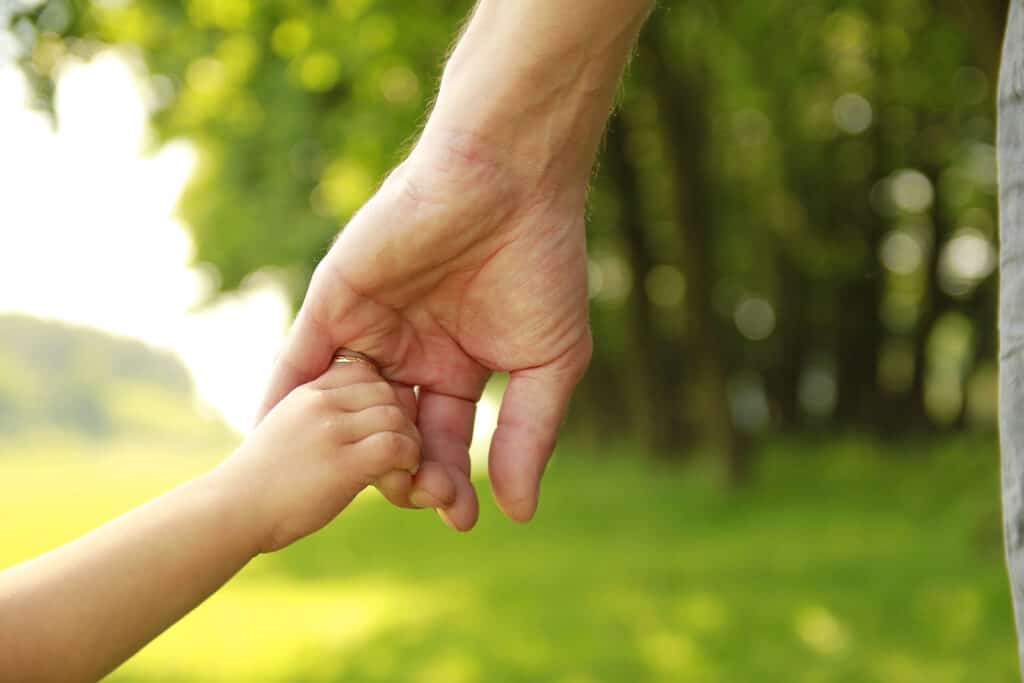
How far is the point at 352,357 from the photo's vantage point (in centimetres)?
221

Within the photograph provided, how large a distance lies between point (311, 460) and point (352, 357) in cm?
27

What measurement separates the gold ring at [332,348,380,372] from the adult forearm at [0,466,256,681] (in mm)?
363

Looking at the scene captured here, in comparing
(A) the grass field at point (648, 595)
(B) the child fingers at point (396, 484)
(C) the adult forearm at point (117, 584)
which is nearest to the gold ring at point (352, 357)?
(B) the child fingers at point (396, 484)

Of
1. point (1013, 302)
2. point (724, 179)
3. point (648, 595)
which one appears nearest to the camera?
point (1013, 302)

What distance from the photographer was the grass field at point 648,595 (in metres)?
6.43

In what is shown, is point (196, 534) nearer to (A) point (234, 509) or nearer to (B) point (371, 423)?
(A) point (234, 509)

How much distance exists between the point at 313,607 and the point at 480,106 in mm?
7431

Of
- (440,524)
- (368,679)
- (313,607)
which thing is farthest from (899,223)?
(368,679)

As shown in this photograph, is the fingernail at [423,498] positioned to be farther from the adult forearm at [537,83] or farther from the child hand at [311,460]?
the adult forearm at [537,83]

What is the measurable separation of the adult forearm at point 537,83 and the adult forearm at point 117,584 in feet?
2.44

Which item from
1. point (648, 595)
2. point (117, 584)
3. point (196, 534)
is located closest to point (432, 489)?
point (196, 534)

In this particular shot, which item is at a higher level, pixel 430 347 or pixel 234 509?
pixel 430 347

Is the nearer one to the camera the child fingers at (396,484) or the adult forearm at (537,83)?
the adult forearm at (537,83)

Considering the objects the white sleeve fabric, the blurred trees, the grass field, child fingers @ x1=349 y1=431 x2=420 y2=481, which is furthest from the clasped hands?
the blurred trees
